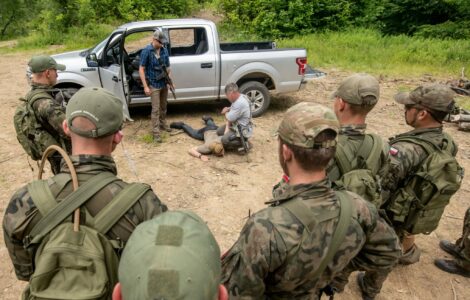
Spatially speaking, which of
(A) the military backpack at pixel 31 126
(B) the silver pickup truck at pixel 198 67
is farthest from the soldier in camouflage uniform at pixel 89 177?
(B) the silver pickup truck at pixel 198 67

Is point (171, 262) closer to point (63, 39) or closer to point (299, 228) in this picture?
point (299, 228)

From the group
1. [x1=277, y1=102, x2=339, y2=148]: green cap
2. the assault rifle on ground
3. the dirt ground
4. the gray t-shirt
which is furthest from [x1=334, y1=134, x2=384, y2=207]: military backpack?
→ the assault rifle on ground

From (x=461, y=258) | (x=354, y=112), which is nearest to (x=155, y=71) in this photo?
(x=354, y=112)

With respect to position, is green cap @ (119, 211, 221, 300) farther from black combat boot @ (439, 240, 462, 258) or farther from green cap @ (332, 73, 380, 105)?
black combat boot @ (439, 240, 462, 258)

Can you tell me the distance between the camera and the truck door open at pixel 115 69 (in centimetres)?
612

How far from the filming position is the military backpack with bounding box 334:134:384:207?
2.43 m

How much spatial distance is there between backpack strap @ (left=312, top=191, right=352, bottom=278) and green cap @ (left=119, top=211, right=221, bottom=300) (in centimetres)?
74

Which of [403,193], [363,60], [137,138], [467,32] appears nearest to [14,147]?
[137,138]

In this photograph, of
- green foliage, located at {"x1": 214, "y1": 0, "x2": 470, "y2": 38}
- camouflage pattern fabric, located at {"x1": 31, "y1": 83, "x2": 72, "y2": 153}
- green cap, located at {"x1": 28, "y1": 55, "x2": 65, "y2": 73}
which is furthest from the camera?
green foliage, located at {"x1": 214, "y1": 0, "x2": 470, "y2": 38}

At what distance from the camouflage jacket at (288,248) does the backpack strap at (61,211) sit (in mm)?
716

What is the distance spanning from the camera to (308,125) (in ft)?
5.57

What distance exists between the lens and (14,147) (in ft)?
20.6

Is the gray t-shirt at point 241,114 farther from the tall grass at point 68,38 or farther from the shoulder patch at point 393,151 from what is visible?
the tall grass at point 68,38

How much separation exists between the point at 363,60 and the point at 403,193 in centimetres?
965
